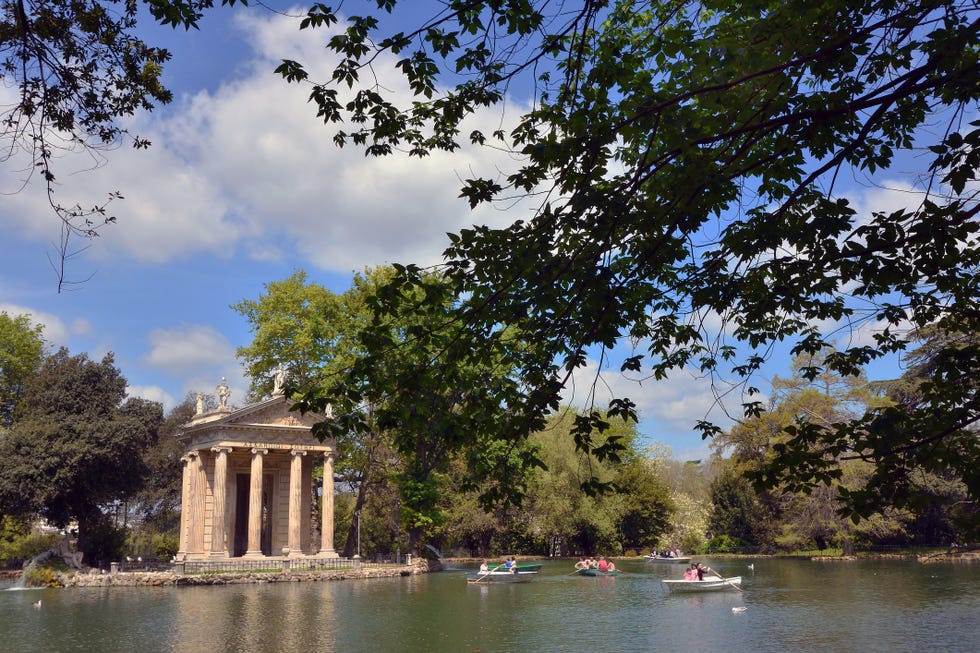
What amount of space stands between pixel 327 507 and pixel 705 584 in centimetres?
2332

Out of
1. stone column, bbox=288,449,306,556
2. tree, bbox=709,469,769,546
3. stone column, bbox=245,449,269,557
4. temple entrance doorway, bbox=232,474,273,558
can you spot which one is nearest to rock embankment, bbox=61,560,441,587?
stone column, bbox=245,449,269,557

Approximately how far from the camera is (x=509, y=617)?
23.7 meters

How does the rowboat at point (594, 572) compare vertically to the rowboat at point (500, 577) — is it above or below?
below

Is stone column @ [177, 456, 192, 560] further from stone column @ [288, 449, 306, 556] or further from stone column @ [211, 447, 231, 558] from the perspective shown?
stone column @ [288, 449, 306, 556]

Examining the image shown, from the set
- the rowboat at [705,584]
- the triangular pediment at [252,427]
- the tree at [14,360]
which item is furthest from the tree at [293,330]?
the rowboat at [705,584]

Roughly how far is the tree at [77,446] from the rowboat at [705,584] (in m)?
28.8

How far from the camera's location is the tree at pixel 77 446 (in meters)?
39.9

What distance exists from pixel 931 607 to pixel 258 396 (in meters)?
40.1

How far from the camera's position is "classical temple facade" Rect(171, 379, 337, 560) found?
42406 millimetres

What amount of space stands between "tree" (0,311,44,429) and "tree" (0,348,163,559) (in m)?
5.46

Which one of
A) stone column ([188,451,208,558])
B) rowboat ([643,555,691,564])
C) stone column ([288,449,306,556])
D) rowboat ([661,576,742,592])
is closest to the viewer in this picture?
rowboat ([661,576,742,592])

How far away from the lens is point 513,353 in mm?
8492

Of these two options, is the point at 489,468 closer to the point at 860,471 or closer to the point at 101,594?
the point at 101,594

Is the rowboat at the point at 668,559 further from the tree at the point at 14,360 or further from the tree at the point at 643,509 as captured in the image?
the tree at the point at 14,360
